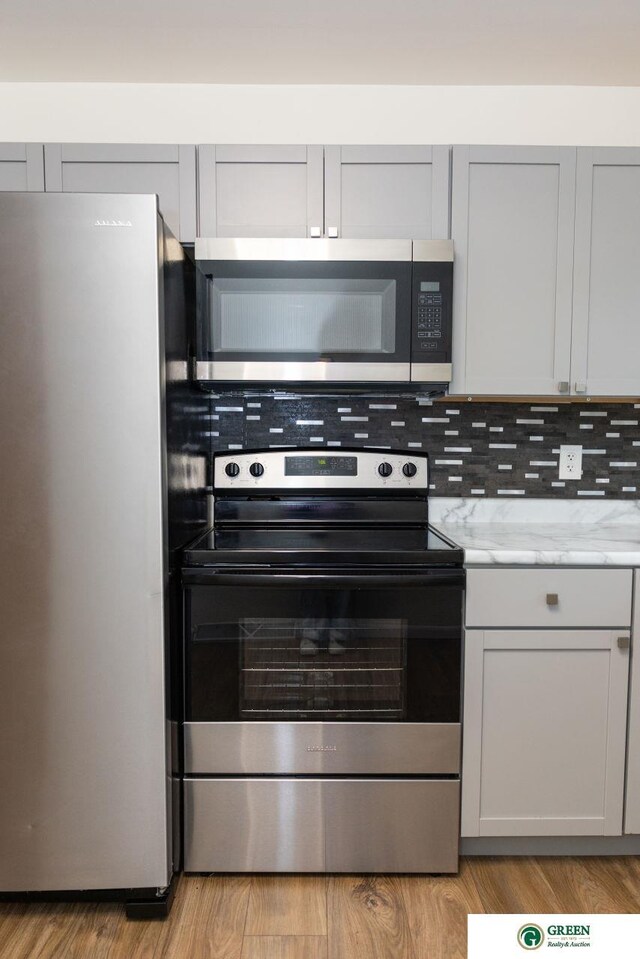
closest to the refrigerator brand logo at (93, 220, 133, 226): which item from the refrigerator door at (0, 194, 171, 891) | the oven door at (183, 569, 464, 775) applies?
the refrigerator door at (0, 194, 171, 891)

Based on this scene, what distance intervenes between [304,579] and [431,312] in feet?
2.91

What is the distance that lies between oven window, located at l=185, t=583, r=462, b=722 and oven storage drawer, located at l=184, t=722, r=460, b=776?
28 millimetres

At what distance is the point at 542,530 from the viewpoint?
2129 mm

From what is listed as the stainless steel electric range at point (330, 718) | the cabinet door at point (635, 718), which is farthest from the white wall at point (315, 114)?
the cabinet door at point (635, 718)

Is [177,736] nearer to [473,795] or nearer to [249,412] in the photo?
[473,795]

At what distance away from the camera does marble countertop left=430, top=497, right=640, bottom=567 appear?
68.2 inches

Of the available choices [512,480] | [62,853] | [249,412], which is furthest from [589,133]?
[62,853]

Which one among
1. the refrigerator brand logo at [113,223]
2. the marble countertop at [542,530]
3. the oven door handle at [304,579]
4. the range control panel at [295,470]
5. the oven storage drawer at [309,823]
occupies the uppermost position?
the refrigerator brand logo at [113,223]

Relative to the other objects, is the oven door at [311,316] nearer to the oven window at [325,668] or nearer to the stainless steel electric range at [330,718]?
the stainless steel electric range at [330,718]

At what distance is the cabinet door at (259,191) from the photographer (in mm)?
1915

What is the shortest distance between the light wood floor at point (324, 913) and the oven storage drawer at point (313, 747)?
0.31 m

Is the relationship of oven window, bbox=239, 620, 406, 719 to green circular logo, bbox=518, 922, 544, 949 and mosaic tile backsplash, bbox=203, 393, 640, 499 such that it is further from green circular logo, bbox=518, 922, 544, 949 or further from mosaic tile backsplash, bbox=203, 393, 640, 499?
green circular logo, bbox=518, 922, 544, 949

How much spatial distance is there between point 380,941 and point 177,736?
70cm

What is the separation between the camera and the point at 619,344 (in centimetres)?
198
